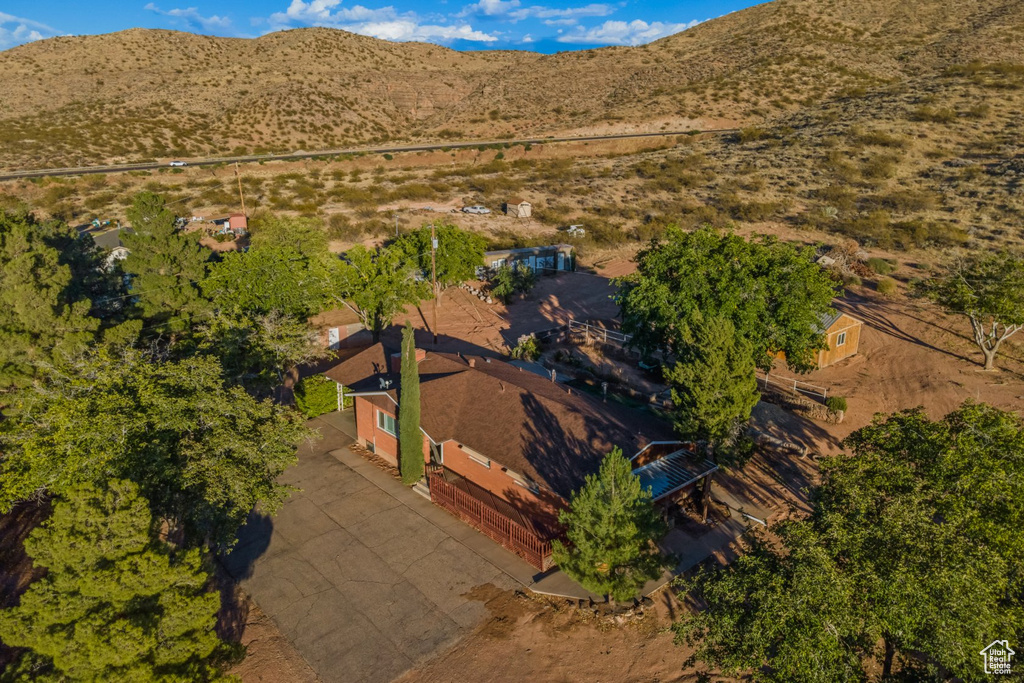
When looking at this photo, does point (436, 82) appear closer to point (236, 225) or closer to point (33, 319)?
point (236, 225)

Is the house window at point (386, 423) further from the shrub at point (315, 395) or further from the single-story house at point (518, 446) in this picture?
the shrub at point (315, 395)

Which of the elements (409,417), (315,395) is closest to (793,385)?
(409,417)

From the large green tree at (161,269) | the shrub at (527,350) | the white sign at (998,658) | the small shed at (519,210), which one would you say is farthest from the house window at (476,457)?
the small shed at (519,210)

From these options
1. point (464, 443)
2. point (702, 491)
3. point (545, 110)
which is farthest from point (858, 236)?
point (545, 110)

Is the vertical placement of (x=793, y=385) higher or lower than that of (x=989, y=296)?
lower

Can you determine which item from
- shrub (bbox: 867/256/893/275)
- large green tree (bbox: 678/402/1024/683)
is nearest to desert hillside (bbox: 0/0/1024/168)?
shrub (bbox: 867/256/893/275)
